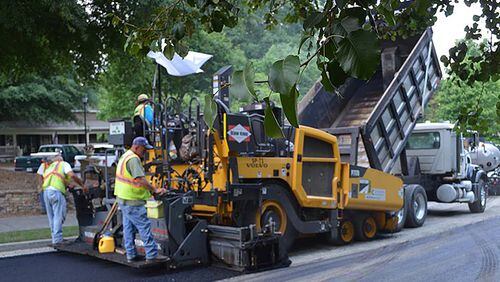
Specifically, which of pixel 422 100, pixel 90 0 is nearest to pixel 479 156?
pixel 422 100

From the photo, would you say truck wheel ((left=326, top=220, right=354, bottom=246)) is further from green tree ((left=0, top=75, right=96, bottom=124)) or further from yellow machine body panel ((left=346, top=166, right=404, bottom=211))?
green tree ((left=0, top=75, right=96, bottom=124))

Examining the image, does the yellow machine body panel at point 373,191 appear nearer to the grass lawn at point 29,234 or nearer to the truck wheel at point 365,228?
the truck wheel at point 365,228

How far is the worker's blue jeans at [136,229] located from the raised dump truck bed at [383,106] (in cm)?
445

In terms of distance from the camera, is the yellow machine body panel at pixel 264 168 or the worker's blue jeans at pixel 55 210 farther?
the worker's blue jeans at pixel 55 210

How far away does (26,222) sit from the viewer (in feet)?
42.8

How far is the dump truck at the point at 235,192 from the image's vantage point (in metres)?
7.84

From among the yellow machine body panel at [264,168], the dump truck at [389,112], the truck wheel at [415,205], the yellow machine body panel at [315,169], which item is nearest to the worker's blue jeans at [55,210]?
the yellow machine body panel at [264,168]

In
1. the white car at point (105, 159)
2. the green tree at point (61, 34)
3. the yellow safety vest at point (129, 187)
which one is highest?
the green tree at point (61, 34)

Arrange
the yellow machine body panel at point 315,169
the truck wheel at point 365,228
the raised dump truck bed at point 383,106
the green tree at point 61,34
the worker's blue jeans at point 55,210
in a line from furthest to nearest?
1. the green tree at point 61,34
2. the raised dump truck bed at point 383,106
3. the truck wheel at point 365,228
4. the worker's blue jeans at point 55,210
5. the yellow machine body panel at point 315,169

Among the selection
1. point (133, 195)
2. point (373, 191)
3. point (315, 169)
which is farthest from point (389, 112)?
point (133, 195)

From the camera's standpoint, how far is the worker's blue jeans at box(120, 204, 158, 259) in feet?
24.7

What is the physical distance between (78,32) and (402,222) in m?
8.12

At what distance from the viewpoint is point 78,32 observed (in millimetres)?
13086

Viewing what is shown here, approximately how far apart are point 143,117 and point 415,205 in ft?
21.1
